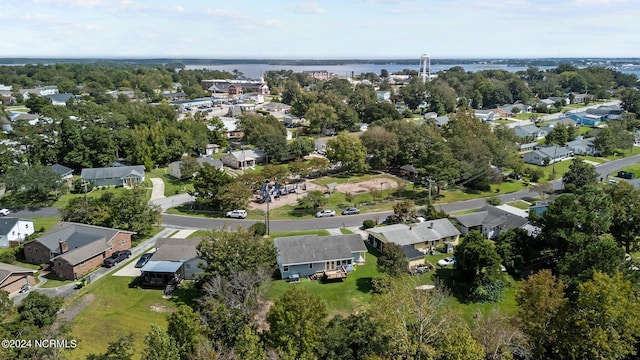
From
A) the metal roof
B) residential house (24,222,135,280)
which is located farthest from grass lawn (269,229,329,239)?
residential house (24,222,135,280)

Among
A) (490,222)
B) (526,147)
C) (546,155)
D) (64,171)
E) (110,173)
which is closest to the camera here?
(490,222)

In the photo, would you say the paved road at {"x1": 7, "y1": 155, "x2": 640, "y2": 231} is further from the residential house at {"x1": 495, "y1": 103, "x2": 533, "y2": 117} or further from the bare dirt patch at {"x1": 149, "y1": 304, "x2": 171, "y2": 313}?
the residential house at {"x1": 495, "y1": 103, "x2": 533, "y2": 117}

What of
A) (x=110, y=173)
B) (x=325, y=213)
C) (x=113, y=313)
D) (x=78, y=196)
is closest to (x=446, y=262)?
(x=325, y=213)

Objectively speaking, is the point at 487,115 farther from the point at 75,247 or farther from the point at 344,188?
the point at 75,247

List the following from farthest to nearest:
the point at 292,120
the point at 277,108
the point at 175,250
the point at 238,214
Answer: the point at 277,108 < the point at 292,120 < the point at 238,214 < the point at 175,250

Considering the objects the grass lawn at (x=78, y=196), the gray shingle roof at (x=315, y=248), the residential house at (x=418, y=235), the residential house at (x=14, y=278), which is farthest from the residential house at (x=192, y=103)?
the gray shingle roof at (x=315, y=248)

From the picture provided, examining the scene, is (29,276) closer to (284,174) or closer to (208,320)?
(208,320)
